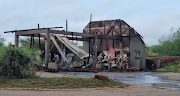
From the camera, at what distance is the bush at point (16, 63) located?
14.0 meters

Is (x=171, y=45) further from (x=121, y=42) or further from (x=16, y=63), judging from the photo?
(x=16, y=63)

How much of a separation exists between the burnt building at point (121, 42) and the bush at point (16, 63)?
19433mm

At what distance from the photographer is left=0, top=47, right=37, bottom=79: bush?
1399 cm

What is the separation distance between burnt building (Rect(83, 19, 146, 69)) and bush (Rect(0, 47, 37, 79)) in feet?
63.8

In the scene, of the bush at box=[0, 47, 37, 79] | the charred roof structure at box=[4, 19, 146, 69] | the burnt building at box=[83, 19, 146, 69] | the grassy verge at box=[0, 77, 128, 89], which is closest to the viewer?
the grassy verge at box=[0, 77, 128, 89]

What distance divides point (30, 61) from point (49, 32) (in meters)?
10.9

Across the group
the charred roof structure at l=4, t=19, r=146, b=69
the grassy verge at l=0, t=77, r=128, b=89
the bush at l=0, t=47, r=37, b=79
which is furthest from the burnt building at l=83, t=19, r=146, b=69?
the grassy verge at l=0, t=77, r=128, b=89

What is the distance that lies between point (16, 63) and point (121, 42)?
71.6 feet

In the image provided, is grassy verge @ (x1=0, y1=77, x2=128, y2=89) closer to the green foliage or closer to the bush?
the bush

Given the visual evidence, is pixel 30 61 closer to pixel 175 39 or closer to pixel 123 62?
pixel 123 62

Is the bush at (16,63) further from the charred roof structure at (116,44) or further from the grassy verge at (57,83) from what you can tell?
the charred roof structure at (116,44)

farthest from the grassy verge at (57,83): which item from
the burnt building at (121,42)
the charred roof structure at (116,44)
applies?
the burnt building at (121,42)

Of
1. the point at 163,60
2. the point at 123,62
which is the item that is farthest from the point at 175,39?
the point at 123,62

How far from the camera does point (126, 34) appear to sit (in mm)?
33781
